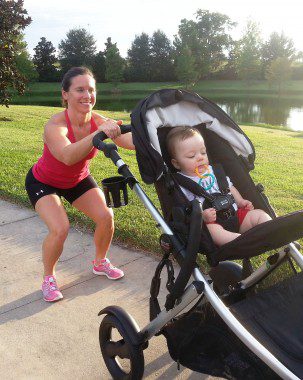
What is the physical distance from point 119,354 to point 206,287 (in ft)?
2.49

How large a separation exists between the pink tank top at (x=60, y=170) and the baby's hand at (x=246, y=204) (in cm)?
118

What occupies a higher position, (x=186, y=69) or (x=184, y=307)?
(x=186, y=69)

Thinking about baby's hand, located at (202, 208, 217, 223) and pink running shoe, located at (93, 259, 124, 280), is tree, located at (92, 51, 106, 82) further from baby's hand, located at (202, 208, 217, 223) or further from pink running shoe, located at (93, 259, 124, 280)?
baby's hand, located at (202, 208, 217, 223)

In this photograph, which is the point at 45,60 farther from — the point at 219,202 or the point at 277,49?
the point at 219,202

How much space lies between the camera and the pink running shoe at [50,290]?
3307 millimetres

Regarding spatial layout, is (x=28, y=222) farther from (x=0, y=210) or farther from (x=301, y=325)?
(x=301, y=325)

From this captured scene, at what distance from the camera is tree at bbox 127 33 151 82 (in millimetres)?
66250

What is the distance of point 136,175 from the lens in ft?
21.4

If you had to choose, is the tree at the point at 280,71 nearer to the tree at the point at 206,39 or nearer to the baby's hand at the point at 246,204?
the tree at the point at 206,39

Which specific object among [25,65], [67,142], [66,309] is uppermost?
[25,65]

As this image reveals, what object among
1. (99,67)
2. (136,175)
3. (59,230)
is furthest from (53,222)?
(99,67)

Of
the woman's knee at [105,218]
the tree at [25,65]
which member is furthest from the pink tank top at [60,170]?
the tree at [25,65]

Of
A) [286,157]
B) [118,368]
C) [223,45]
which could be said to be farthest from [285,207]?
[223,45]

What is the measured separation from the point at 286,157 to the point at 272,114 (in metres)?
23.5
